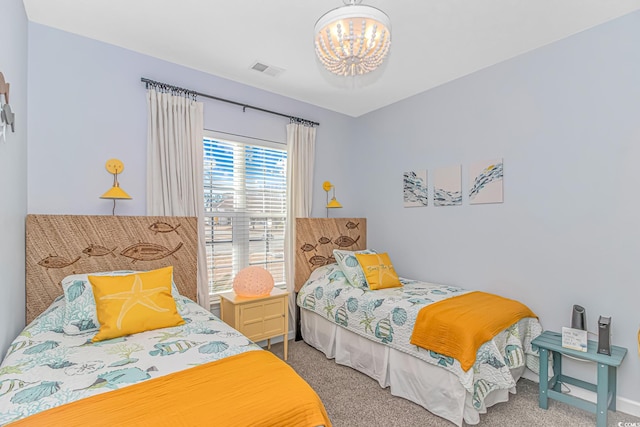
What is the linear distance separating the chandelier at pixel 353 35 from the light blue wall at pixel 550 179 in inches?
68.0

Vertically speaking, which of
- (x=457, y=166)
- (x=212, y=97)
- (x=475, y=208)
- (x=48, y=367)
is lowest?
(x=48, y=367)

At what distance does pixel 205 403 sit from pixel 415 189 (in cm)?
290

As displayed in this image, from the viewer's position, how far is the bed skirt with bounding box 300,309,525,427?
2.02 meters

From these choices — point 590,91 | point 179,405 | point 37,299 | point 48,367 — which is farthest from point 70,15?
point 590,91

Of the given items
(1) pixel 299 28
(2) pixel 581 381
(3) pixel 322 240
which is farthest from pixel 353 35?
(2) pixel 581 381

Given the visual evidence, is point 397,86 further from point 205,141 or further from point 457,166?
point 205,141

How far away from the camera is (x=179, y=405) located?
1.11 metres

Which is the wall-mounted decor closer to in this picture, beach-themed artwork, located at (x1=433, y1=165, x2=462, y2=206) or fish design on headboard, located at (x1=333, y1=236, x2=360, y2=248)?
fish design on headboard, located at (x1=333, y1=236, x2=360, y2=248)

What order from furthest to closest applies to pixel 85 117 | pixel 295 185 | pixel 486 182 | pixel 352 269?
pixel 295 185
pixel 352 269
pixel 486 182
pixel 85 117

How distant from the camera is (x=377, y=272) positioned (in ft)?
9.98

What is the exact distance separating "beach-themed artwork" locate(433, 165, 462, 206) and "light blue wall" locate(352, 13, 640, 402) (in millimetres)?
72

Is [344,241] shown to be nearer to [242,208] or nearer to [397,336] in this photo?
[242,208]

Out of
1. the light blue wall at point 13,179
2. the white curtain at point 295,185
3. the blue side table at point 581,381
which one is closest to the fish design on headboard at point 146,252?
the light blue wall at point 13,179

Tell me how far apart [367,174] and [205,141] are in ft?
6.44
